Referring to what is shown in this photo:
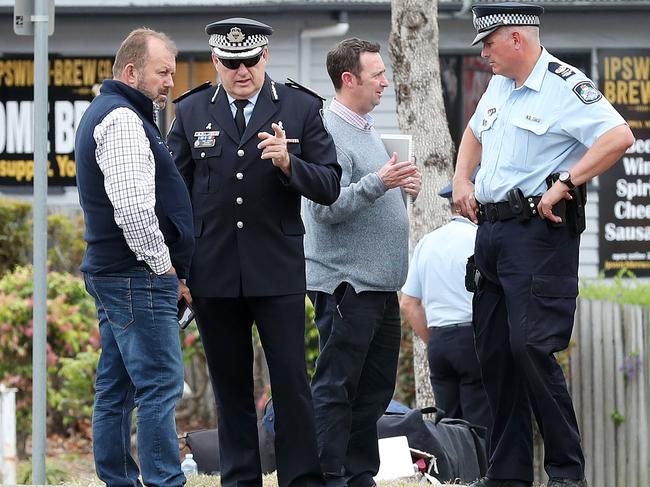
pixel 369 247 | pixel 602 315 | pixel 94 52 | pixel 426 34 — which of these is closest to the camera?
pixel 369 247

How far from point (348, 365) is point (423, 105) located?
3755 millimetres

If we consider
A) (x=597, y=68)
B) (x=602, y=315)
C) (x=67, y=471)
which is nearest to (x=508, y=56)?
(x=602, y=315)

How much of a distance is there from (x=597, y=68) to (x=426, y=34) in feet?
16.7

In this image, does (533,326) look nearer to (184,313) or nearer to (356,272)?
(356,272)

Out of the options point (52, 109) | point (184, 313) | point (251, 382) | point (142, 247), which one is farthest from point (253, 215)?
point (52, 109)

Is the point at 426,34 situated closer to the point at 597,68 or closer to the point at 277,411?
the point at 277,411

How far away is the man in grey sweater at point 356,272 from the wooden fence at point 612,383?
12.8 feet

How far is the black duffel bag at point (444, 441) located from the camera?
22.6 feet

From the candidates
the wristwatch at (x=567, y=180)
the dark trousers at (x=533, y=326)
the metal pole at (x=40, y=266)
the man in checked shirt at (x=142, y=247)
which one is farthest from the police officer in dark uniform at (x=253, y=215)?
the metal pole at (x=40, y=266)

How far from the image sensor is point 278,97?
5246 mm

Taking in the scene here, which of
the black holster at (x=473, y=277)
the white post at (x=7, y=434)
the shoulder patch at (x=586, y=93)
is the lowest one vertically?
the white post at (x=7, y=434)

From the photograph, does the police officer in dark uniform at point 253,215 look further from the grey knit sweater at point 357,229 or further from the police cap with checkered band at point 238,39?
the grey knit sweater at point 357,229

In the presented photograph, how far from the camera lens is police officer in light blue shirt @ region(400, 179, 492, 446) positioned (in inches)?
298

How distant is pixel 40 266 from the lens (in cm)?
650
